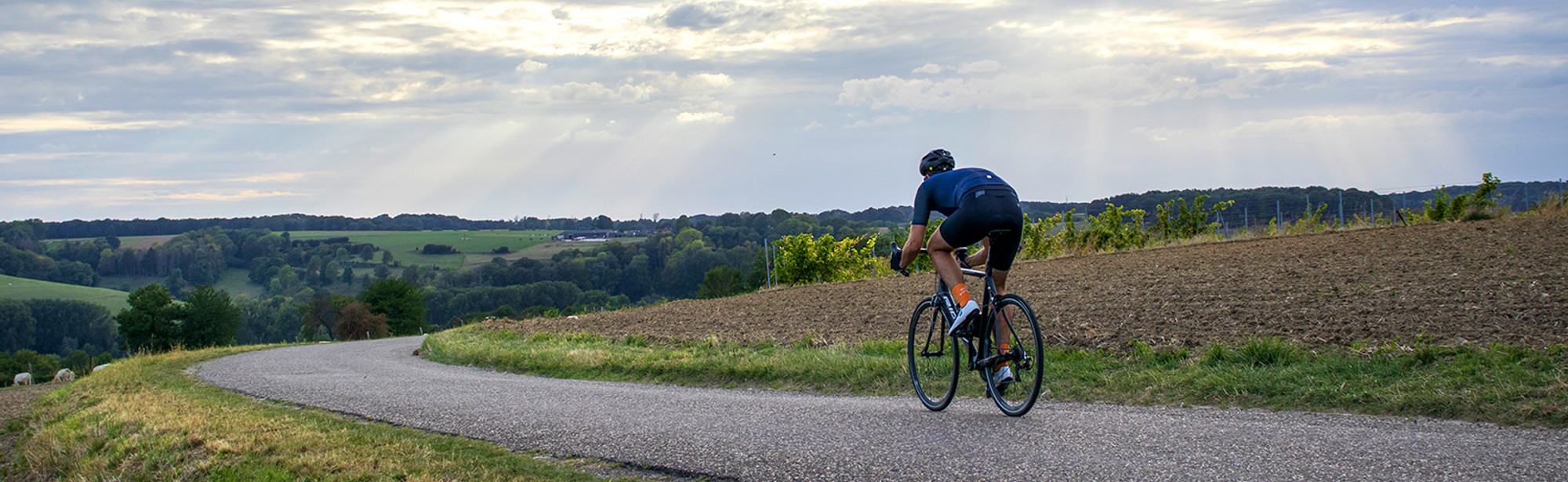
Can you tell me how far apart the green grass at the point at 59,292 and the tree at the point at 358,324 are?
152ft

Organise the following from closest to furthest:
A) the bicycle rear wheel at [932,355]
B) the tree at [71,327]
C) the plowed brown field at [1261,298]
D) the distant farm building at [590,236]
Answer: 1. the bicycle rear wheel at [932,355]
2. the plowed brown field at [1261,298]
3. the tree at [71,327]
4. the distant farm building at [590,236]

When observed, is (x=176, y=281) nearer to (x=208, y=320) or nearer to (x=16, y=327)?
(x=16, y=327)

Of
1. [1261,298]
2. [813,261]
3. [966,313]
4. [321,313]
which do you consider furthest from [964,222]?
[321,313]

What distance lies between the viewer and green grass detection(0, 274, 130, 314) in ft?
328

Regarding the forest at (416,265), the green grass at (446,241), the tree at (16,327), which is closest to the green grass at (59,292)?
the forest at (416,265)

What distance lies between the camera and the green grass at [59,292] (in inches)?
3932

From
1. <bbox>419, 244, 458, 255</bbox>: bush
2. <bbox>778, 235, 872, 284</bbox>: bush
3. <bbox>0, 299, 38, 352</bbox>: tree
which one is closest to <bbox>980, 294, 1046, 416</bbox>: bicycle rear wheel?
<bbox>778, 235, 872, 284</bbox>: bush

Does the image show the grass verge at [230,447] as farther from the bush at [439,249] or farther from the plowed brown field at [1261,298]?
the bush at [439,249]

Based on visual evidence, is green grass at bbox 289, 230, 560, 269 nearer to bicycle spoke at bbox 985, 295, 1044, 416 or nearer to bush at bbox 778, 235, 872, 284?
bush at bbox 778, 235, 872, 284

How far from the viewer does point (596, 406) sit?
315 inches

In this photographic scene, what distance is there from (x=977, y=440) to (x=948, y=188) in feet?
5.44

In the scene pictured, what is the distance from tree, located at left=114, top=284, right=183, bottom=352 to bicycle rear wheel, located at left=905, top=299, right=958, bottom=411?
63.2m

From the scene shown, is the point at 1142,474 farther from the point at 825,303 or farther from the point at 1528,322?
the point at 825,303

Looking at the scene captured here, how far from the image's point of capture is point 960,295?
636 centimetres
